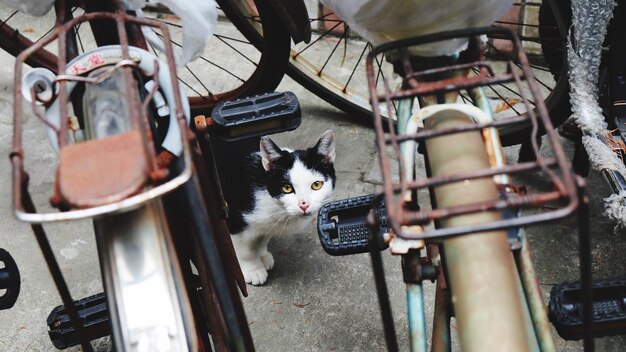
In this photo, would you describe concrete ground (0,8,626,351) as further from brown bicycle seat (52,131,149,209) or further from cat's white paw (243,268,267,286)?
brown bicycle seat (52,131,149,209)

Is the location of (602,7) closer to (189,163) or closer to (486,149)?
(486,149)

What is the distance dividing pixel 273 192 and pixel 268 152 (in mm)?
131

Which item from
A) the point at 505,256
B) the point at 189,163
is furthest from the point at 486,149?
the point at 189,163

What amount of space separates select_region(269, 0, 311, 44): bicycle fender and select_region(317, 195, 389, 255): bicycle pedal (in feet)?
2.22

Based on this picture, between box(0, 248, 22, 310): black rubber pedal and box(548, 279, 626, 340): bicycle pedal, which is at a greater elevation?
box(0, 248, 22, 310): black rubber pedal

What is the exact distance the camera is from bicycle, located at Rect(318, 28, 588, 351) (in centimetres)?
78

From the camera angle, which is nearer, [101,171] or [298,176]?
[101,171]

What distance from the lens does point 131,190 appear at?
768mm

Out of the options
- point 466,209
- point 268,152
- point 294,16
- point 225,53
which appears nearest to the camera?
point 466,209

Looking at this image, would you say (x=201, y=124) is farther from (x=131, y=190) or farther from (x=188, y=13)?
(x=131, y=190)

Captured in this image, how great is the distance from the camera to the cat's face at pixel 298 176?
1959mm

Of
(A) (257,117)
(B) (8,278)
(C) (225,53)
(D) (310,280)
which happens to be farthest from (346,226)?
(C) (225,53)

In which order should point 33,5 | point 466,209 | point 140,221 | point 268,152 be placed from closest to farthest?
point 466,209
point 140,221
point 33,5
point 268,152

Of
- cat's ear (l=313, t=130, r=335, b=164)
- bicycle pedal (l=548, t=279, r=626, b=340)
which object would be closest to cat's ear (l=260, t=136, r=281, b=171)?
cat's ear (l=313, t=130, r=335, b=164)
